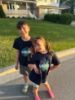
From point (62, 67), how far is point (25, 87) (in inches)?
131

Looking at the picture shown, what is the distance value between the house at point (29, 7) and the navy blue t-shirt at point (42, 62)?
4750 centimetres

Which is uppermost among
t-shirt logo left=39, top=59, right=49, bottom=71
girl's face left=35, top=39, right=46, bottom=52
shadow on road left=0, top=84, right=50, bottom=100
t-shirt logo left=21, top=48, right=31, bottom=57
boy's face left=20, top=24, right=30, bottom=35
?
boy's face left=20, top=24, right=30, bottom=35

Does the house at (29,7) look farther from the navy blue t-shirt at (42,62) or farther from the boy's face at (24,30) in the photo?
the navy blue t-shirt at (42,62)

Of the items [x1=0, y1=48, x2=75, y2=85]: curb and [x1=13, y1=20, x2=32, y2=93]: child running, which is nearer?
[x1=13, y1=20, x2=32, y2=93]: child running

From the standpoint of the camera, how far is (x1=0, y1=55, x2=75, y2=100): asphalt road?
23.2 ft

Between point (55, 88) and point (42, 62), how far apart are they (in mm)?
1454

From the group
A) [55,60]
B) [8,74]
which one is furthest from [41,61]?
[8,74]

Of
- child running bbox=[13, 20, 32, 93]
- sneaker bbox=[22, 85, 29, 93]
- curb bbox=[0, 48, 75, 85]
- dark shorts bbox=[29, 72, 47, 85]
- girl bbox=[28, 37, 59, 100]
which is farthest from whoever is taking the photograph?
curb bbox=[0, 48, 75, 85]

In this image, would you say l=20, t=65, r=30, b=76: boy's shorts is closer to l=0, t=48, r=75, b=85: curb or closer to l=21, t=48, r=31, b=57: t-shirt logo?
l=21, t=48, r=31, b=57: t-shirt logo

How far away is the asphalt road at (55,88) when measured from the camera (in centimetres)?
707

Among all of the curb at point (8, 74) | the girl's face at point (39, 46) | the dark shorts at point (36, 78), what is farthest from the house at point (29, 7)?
the girl's face at point (39, 46)

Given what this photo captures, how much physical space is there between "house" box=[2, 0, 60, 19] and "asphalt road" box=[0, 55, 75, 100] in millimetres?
44932

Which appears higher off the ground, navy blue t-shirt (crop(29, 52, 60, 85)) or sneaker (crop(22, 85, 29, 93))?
navy blue t-shirt (crop(29, 52, 60, 85))

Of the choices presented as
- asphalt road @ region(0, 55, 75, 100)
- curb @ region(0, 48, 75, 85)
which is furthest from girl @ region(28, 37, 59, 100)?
curb @ region(0, 48, 75, 85)
